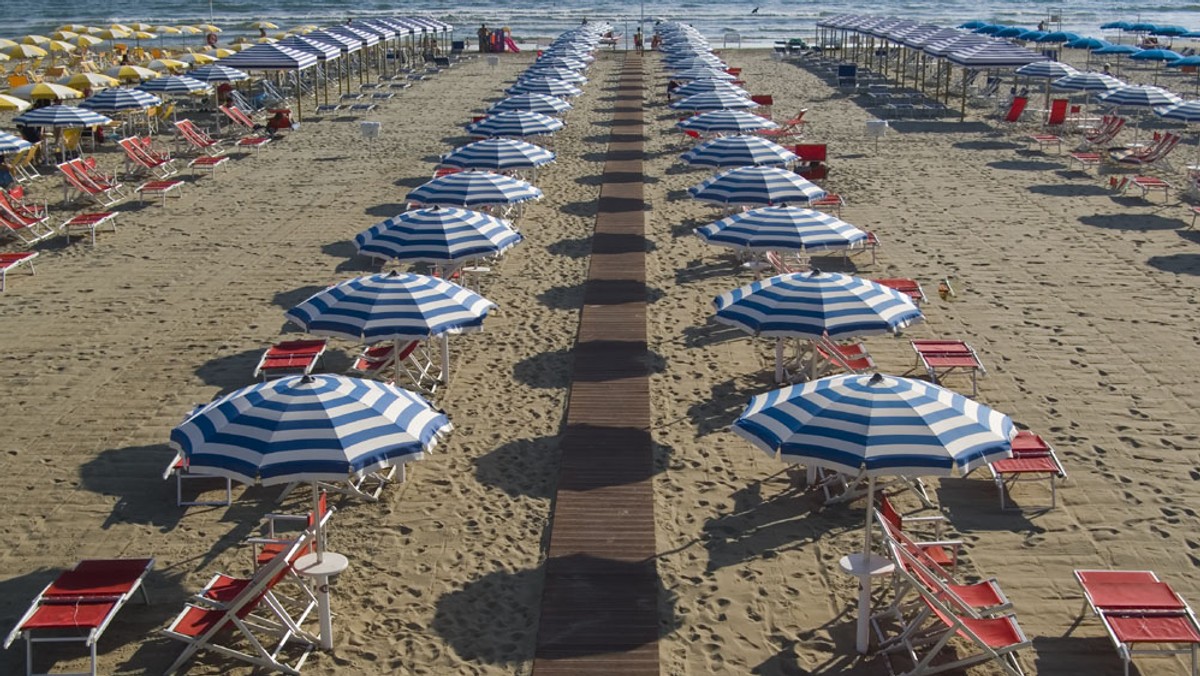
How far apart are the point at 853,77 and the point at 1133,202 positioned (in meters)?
17.0

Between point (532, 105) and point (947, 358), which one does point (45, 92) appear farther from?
point (947, 358)

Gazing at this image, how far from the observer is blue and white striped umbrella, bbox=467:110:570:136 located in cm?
1908

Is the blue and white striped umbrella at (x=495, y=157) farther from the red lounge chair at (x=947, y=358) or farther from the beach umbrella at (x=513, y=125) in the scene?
the red lounge chair at (x=947, y=358)

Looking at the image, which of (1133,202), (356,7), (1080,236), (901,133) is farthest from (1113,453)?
(356,7)

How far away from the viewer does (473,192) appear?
14312 mm

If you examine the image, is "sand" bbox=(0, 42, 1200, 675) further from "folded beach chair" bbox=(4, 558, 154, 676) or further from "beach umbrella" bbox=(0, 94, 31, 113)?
"beach umbrella" bbox=(0, 94, 31, 113)

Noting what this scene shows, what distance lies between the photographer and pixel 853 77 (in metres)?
34.8

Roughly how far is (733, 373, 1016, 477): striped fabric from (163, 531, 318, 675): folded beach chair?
9.32ft

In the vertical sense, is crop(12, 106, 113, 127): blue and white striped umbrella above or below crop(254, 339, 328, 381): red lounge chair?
above

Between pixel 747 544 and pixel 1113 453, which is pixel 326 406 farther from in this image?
pixel 1113 453

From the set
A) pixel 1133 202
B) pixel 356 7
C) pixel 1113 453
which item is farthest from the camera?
pixel 356 7

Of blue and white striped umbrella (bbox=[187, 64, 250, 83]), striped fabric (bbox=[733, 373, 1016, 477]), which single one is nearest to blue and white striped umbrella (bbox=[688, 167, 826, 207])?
striped fabric (bbox=[733, 373, 1016, 477])

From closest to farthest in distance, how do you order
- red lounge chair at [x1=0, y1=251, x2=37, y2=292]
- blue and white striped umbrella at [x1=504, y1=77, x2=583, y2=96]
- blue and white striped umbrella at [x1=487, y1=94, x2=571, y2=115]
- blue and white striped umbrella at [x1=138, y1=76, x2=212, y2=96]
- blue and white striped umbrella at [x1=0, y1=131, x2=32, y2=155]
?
red lounge chair at [x1=0, y1=251, x2=37, y2=292]
blue and white striped umbrella at [x1=0, y1=131, x2=32, y2=155]
blue and white striped umbrella at [x1=487, y1=94, x2=571, y2=115]
blue and white striped umbrella at [x1=138, y1=76, x2=212, y2=96]
blue and white striped umbrella at [x1=504, y1=77, x2=583, y2=96]

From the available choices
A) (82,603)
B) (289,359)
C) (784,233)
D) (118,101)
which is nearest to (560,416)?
(289,359)
